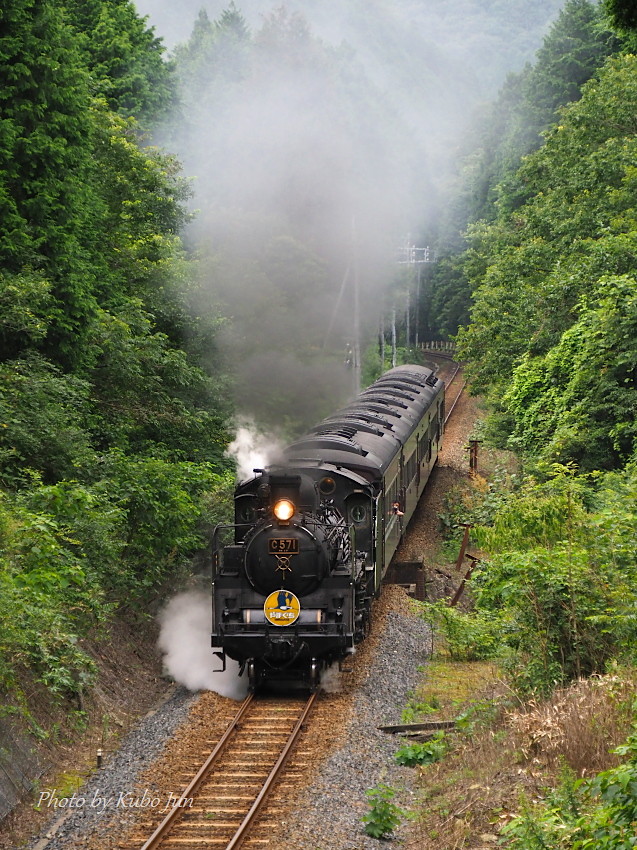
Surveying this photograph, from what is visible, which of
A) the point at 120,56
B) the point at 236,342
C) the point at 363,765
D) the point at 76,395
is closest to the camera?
the point at 363,765

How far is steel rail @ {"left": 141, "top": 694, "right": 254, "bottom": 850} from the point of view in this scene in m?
9.41

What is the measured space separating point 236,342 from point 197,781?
11.5 m

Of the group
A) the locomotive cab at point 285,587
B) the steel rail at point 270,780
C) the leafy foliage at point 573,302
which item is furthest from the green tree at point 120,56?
the steel rail at point 270,780

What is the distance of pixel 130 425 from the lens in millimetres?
21719

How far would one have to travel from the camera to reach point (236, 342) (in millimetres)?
21016

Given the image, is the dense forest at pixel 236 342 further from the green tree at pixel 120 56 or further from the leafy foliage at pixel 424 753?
the leafy foliage at pixel 424 753

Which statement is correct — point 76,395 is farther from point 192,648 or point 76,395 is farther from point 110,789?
point 110,789

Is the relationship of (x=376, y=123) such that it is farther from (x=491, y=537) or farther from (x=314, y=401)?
(x=491, y=537)

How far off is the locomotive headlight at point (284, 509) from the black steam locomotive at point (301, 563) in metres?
0.01

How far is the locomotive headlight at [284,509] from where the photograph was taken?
45.4ft

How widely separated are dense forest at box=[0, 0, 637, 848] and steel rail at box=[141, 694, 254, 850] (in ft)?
6.66

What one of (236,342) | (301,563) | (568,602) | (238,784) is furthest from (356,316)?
(238,784)

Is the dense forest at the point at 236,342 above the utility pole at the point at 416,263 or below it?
above

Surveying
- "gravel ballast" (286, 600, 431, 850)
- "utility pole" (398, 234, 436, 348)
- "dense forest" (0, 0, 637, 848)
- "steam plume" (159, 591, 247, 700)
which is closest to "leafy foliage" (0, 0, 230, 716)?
"dense forest" (0, 0, 637, 848)
